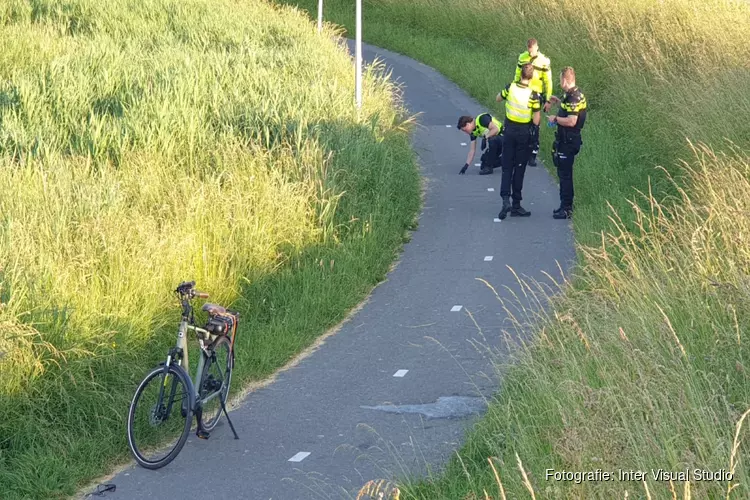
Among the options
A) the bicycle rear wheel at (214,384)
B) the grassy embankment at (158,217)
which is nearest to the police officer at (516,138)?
the grassy embankment at (158,217)

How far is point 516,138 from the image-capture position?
14773 mm

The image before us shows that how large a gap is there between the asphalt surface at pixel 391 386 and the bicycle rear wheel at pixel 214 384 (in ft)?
0.46

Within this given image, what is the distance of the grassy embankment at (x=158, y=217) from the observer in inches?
322

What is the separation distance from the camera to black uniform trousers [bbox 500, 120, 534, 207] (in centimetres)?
1466

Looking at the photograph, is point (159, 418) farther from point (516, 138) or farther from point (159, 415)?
point (516, 138)

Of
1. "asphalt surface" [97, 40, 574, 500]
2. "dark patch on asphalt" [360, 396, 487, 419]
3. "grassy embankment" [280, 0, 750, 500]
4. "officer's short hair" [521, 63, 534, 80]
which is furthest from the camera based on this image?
"officer's short hair" [521, 63, 534, 80]

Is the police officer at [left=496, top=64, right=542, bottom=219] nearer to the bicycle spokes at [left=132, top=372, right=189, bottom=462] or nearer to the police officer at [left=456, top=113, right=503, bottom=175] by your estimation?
the police officer at [left=456, top=113, right=503, bottom=175]

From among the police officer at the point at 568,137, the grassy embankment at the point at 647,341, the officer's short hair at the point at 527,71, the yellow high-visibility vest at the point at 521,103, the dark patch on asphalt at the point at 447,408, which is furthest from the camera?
the yellow high-visibility vest at the point at 521,103

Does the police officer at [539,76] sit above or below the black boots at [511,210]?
above

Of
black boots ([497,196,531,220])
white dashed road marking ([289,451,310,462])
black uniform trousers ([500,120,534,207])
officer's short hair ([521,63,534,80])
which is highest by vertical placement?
officer's short hair ([521,63,534,80])

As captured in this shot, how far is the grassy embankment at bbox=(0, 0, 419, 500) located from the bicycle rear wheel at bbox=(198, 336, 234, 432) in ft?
2.06

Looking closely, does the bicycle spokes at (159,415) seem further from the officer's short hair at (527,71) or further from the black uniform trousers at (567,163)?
the officer's short hair at (527,71)

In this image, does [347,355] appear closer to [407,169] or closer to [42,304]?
[42,304]

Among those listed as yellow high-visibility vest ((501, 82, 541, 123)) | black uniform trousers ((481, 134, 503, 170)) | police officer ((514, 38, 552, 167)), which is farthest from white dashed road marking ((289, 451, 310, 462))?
black uniform trousers ((481, 134, 503, 170))
